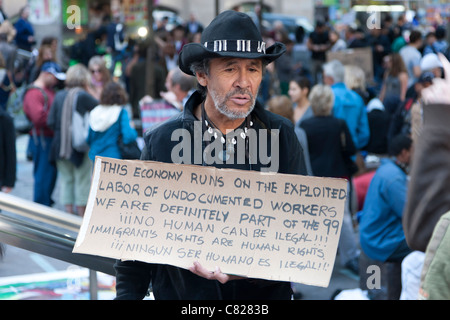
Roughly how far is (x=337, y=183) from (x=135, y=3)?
1670cm

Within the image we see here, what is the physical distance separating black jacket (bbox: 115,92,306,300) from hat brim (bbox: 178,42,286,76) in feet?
0.70

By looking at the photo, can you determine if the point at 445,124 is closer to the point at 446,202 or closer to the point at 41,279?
the point at 446,202

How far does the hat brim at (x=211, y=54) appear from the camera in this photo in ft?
10.2

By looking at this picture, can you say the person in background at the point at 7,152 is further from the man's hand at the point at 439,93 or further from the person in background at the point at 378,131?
the man's hand at the point at 439,93

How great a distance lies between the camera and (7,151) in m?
7.78

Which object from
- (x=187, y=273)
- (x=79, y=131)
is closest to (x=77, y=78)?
(x=79, y=131)

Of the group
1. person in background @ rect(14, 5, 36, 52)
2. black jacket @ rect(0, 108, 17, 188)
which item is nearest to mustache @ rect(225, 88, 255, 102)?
black jacket @ rect(0, 108, 17, 188)

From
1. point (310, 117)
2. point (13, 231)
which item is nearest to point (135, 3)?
point (310, 117)

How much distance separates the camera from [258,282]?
2982 mm

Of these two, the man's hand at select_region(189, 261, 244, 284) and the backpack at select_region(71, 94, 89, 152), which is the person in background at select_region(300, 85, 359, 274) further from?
the man's hand at select_region(189, 261, 244, 284)

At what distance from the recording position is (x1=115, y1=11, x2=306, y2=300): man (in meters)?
3.01

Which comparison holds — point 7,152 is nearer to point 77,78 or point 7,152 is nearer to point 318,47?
point 77,78

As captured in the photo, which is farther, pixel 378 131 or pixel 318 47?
pixel 318 47

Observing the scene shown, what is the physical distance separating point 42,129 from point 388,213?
467cm
